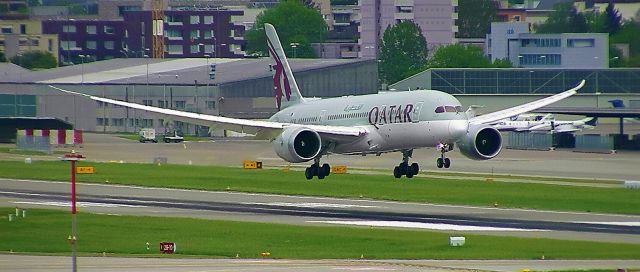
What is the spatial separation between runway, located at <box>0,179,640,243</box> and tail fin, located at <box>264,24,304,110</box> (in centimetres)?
640

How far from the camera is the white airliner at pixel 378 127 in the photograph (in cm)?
8150

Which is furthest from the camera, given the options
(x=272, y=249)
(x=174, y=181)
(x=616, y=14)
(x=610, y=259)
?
(x=616, y=14)

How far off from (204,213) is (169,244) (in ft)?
59.7

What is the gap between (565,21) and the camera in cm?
18400

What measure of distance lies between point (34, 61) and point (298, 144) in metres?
110

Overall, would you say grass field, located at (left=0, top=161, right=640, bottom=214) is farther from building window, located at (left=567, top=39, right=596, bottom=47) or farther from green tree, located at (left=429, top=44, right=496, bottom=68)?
building window, located at (left=567, top=39, right=596, bottom=47)

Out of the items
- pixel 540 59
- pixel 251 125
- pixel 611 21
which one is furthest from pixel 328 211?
pixel 611 21

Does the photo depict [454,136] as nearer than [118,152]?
Yes

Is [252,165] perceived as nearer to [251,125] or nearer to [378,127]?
[251,125]

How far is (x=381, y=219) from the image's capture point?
78.1 m

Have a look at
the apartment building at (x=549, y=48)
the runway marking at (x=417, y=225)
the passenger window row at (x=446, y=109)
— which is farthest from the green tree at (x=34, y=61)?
the runway marking at (x=417, y=225)

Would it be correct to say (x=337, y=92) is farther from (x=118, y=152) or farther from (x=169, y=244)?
(x=169, y=244)

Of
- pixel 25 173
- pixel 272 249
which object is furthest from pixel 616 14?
pixel 272 249

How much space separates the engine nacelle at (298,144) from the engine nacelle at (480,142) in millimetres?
8187
